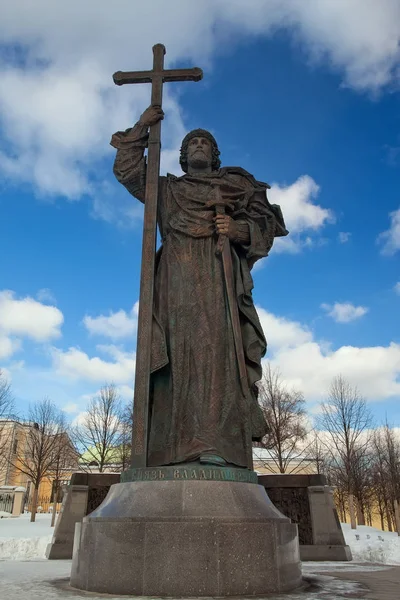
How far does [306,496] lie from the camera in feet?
37.1

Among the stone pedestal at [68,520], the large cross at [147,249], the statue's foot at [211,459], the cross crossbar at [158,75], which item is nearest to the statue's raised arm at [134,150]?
the large cross at [147,249]

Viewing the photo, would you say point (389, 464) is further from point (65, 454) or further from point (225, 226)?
point (225, 226)

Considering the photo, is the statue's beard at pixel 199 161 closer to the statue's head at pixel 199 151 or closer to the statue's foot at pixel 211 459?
the statue's head at pixel 199 151

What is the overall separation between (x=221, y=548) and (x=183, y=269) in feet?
11.0

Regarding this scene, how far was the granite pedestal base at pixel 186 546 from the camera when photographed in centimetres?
432

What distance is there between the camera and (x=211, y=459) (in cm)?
545

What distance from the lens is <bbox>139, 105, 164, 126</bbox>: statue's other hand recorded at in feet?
22.5

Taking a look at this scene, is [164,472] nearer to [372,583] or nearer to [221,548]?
[221,548]

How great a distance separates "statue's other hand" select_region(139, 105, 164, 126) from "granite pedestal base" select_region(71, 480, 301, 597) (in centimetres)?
463

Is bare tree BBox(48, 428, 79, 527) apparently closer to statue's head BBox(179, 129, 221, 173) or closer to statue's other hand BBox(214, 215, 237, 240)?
statue's head BBox(179, 129, 221, 173)

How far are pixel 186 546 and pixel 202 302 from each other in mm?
2902

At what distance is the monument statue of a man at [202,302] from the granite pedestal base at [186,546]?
709 mm

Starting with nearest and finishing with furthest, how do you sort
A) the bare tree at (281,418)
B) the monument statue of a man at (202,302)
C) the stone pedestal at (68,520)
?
the monument statue of a man at (202,302)
the stone pedestal at (68,520)
the bare tree at (281,418)

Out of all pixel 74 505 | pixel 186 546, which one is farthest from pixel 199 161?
pixel 74 505
